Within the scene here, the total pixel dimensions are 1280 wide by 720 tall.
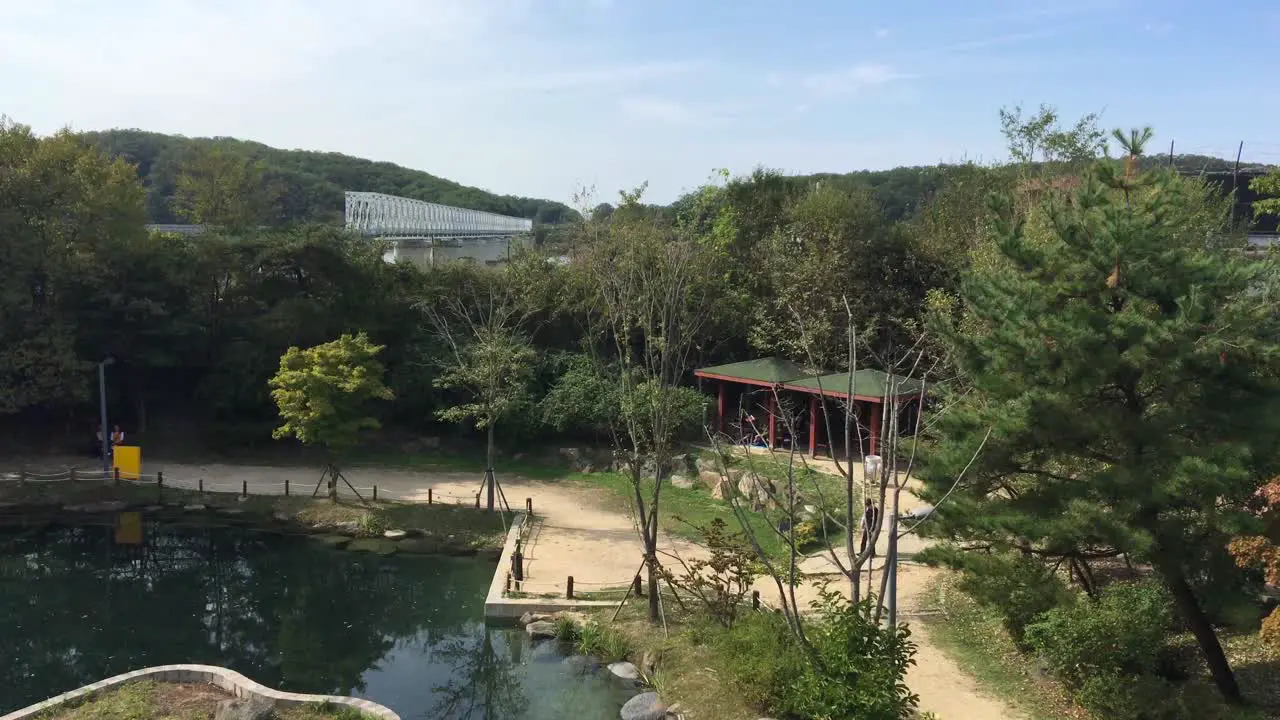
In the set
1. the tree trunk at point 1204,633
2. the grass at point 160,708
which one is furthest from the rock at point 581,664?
the tree trunk at point 1204,633

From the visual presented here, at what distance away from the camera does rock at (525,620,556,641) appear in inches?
444

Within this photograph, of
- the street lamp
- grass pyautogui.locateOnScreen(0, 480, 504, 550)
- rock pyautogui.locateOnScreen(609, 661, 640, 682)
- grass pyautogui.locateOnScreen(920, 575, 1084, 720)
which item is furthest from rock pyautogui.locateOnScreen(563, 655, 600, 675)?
the street lamp

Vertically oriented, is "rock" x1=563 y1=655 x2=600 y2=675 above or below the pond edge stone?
below

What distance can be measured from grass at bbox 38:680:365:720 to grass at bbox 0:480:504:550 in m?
6.25

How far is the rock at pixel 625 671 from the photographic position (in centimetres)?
Answer: 1009

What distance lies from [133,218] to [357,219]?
20.1 meters

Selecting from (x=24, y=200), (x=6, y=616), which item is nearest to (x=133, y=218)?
(x=24, y=200)

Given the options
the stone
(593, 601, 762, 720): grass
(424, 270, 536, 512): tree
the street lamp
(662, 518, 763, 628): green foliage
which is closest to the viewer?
(593, 601, 762, 720): grass

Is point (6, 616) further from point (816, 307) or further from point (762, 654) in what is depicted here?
point (816, 307)

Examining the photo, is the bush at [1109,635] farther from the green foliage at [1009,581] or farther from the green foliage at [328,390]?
the green foliage at [328,390]

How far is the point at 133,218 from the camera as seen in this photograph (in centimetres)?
2106

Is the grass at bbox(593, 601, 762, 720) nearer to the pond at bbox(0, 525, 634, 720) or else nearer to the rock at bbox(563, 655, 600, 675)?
the rock at bbox(563, 655, 600, 675)

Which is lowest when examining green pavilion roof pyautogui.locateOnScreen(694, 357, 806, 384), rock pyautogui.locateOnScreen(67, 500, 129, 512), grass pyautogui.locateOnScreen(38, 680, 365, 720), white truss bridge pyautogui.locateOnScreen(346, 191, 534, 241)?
rock pyautogui.locateOnScreen(67, 500, 129, 512)

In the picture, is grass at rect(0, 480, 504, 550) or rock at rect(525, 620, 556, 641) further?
grass at rect(0, 480, 504, 550)
